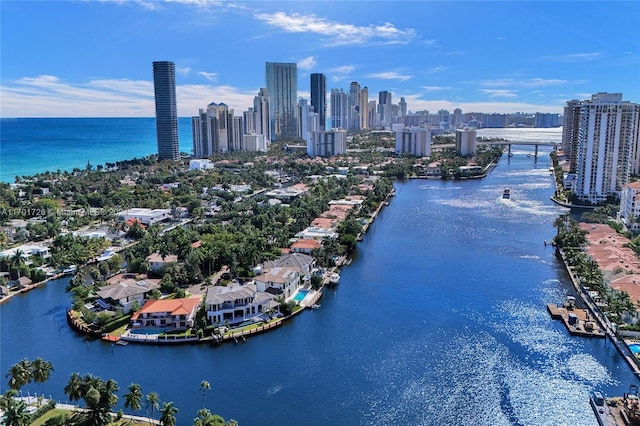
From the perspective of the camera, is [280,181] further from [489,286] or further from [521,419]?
[521,419]

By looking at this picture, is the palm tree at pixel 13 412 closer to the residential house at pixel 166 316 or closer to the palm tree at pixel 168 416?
the palm tree at pixel 168 416

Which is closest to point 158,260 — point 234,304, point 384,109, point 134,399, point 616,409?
point 234,304

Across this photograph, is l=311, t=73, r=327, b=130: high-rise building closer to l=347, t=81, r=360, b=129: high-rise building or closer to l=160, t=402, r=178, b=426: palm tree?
l=347, t=81, r=360, b=129: high-rise building

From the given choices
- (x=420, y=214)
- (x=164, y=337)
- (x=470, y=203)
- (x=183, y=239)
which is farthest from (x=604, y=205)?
(x=164, y=337)

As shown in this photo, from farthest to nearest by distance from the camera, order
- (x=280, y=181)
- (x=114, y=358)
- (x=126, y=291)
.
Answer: (x=280, y=181)
(x=126, y=291)
(x=114, y=358)

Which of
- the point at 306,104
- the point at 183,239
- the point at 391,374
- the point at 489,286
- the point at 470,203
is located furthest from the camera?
the point at 306,104

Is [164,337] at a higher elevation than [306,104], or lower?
lower

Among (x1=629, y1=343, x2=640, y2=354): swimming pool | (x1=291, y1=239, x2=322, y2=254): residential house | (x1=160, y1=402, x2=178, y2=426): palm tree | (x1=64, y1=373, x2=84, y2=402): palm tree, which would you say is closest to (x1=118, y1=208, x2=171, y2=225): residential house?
(x1=291, y1=239, x2=322, y2=254): residential house

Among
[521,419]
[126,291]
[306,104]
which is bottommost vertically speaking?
[521,419]
